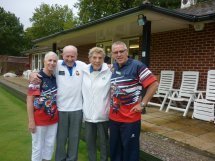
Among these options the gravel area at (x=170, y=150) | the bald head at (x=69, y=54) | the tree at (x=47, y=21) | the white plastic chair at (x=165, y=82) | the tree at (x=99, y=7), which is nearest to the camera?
the bald head at (x=69, y=54)

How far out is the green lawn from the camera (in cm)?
411

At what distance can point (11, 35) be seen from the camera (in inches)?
1715

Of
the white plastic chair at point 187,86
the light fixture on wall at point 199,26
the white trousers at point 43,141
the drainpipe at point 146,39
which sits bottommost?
the white trousers at point 43,141

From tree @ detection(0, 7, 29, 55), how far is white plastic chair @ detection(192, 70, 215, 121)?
136 feet

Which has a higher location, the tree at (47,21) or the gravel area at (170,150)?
the tree at (47,21)

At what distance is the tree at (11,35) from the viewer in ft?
140

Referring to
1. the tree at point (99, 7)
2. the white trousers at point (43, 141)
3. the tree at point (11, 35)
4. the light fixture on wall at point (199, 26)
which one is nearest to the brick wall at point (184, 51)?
the light fixture on wall at point (199, 26)

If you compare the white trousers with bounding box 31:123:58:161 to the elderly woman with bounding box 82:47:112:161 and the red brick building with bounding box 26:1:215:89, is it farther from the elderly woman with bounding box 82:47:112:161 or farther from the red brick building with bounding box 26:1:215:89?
the red brick building with bounding box 26:1:215:89

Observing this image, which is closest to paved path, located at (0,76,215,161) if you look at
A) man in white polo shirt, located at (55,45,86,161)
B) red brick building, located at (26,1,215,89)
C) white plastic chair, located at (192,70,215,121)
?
white plastic chair, located at (192,70,215,121)

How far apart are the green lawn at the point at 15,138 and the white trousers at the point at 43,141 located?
92cm

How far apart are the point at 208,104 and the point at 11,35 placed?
4259 centimetres

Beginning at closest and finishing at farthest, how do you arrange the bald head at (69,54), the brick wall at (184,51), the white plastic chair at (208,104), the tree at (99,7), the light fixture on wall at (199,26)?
the bald head at (69,54), the white plastic chair at (208,104), the light fixture on wall at (199,26), the brick wall at (184,51), the tree at (99,7)

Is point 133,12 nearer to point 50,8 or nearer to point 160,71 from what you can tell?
point 160,71

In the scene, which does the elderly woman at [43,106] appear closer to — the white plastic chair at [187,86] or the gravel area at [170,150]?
the gravel area at [170,150]
